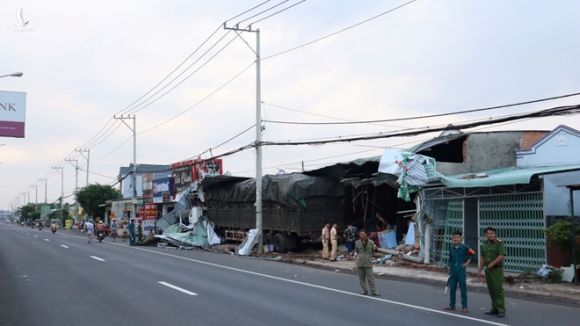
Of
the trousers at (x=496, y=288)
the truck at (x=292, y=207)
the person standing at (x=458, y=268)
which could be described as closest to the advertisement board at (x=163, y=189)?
the truck at (x=292, y=207)

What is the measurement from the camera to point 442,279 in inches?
666

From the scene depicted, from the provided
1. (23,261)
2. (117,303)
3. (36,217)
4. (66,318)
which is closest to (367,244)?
(117,303)

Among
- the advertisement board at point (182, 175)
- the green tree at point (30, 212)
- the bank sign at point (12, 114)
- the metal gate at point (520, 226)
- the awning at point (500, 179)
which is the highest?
the bank sign at point (12, 114)

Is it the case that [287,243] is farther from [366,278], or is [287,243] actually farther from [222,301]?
[222,301]

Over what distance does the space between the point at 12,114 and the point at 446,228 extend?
2786cm

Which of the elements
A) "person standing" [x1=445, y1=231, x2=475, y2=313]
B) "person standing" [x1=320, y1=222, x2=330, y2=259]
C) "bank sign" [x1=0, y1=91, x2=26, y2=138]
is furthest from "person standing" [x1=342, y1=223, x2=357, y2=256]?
"bank sign" [x1=0, y1=91, x2=26, y2=138]

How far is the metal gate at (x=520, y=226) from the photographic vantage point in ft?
55.6

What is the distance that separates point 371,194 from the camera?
2806 centimetres

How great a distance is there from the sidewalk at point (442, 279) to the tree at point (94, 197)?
65.8 m

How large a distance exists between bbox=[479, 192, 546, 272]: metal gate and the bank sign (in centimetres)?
2883

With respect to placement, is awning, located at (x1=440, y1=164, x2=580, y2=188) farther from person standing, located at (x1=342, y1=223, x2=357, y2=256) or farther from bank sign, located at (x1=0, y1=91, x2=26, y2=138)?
bank sign, located at (x1=0, y1=91, x2=26, y2=138)

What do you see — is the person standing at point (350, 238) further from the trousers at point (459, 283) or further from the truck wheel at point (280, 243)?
the trousers at point (459, 283)

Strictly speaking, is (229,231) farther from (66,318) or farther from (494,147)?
(66,318)

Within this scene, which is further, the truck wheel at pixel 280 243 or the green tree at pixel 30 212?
the green tree at pixel 30 212
